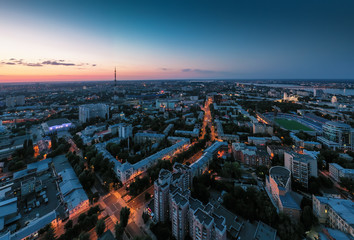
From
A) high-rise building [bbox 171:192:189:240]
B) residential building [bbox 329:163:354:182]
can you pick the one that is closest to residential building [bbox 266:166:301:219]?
residential building [bbox 329:163:354:182]

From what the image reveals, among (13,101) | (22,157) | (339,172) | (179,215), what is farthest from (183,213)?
(13,101)

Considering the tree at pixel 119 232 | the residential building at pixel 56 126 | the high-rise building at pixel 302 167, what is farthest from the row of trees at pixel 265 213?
the residential building at pixel 56 126

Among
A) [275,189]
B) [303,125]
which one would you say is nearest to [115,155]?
[275,189]

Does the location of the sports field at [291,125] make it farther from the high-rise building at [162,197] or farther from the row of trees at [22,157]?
the row of trees at [22,157]

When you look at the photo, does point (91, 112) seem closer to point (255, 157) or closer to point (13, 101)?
point (255, 157)

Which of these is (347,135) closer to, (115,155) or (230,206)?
(230,206)

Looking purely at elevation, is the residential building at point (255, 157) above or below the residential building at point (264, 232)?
above
